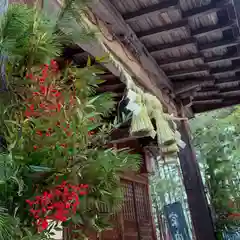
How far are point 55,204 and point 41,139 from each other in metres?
0.18

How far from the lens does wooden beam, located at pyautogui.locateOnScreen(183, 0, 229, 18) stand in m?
2.30

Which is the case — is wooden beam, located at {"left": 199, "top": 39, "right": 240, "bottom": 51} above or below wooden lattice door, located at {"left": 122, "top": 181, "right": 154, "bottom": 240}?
above

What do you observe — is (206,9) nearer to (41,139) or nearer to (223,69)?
(223,69)

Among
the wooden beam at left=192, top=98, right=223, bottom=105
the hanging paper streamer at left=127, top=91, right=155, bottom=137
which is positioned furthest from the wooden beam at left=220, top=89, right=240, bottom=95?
the hanging paper streamer at left=127, top=91, right=155, bottom=137

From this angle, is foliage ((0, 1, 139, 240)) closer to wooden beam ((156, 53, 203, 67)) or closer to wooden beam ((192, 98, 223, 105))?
wooden beam ((156, 53, 203, 67))

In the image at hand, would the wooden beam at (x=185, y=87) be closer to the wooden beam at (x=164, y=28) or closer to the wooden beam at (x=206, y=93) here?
the wooden beam at (x=206, y=93)

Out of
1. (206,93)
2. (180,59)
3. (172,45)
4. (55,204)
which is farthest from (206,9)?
(55,204)

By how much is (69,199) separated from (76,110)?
29 centimetres

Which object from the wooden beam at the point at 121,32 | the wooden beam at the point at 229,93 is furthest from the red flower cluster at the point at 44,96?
the wooden beam at the point at 229,93

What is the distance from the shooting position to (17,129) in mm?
696

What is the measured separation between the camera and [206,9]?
235cm

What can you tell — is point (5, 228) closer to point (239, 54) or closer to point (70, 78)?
point (70, 78)

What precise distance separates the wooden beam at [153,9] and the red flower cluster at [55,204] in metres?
1.98

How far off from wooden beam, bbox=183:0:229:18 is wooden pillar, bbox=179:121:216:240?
198 centimetres
